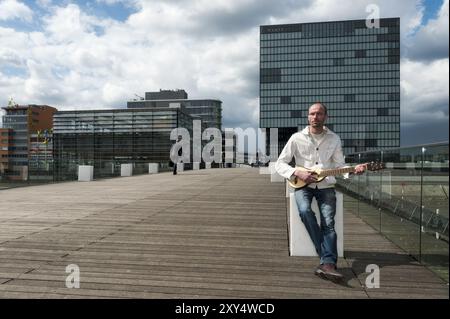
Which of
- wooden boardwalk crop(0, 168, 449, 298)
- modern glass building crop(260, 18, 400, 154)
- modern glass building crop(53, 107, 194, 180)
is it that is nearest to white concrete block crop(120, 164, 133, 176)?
wooden boardwalk crop(0, 168, 449, 298)

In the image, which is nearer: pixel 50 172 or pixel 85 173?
pixel 50 172

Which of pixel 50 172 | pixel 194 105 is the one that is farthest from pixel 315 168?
pixel 194 105

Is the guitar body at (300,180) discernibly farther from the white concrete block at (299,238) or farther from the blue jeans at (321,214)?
the white concrete block at (299,238)

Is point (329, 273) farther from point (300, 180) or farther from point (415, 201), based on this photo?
point (415, 201)

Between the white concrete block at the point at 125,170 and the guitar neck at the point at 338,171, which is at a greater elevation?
the guitar neck at the point at 338,171

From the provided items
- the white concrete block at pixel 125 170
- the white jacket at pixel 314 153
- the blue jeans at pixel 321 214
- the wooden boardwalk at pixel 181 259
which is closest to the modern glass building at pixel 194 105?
the white concrete block at pixel 125 170

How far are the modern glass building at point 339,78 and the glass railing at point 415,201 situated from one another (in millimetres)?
106752

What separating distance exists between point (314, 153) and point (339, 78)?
118091 millimetres

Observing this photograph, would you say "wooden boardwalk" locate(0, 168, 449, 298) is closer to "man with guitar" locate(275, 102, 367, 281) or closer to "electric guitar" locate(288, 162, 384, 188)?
"man with guitar" locate(275, 102, 367, 281)

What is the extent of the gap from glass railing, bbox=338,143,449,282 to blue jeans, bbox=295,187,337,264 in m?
1.11

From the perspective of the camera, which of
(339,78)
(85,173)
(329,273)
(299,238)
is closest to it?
(329,273)

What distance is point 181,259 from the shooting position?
4.71 m

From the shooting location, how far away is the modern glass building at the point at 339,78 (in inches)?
4422
